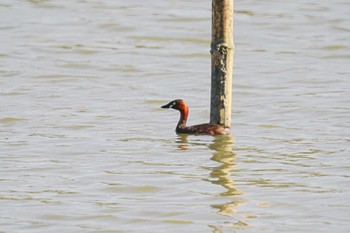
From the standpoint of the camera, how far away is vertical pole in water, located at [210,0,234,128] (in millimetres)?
12852

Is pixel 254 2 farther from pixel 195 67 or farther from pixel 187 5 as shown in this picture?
pixel 195 67

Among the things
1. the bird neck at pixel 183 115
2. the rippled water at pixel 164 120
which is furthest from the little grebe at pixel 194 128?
the rippled water at pixel 164 120

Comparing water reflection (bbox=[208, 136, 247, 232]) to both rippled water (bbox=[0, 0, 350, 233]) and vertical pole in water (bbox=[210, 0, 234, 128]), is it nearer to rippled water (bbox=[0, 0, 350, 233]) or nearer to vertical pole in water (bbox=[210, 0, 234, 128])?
rippled water (bbox=[0, 0, 350, 233])

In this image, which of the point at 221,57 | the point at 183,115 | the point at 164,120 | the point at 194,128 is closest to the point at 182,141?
the point at 194,128

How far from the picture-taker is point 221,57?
13188 millimetres

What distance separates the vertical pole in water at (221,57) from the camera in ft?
42.2

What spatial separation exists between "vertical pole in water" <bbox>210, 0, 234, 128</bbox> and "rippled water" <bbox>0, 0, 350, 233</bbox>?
0.52m

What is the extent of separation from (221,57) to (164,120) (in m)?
3.24

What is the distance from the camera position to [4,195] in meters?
11.4

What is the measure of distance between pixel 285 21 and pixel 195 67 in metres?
4.51

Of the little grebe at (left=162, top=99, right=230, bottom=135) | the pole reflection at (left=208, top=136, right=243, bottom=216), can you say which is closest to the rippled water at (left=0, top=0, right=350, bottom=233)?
the pole reflection at (left=208, top=136, right=243, bottom=216)

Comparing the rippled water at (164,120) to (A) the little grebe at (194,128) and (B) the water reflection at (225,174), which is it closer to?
(B) the water reflection at (225,174)

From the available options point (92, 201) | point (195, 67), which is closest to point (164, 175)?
point (92, 201)

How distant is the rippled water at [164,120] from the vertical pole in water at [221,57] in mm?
524
